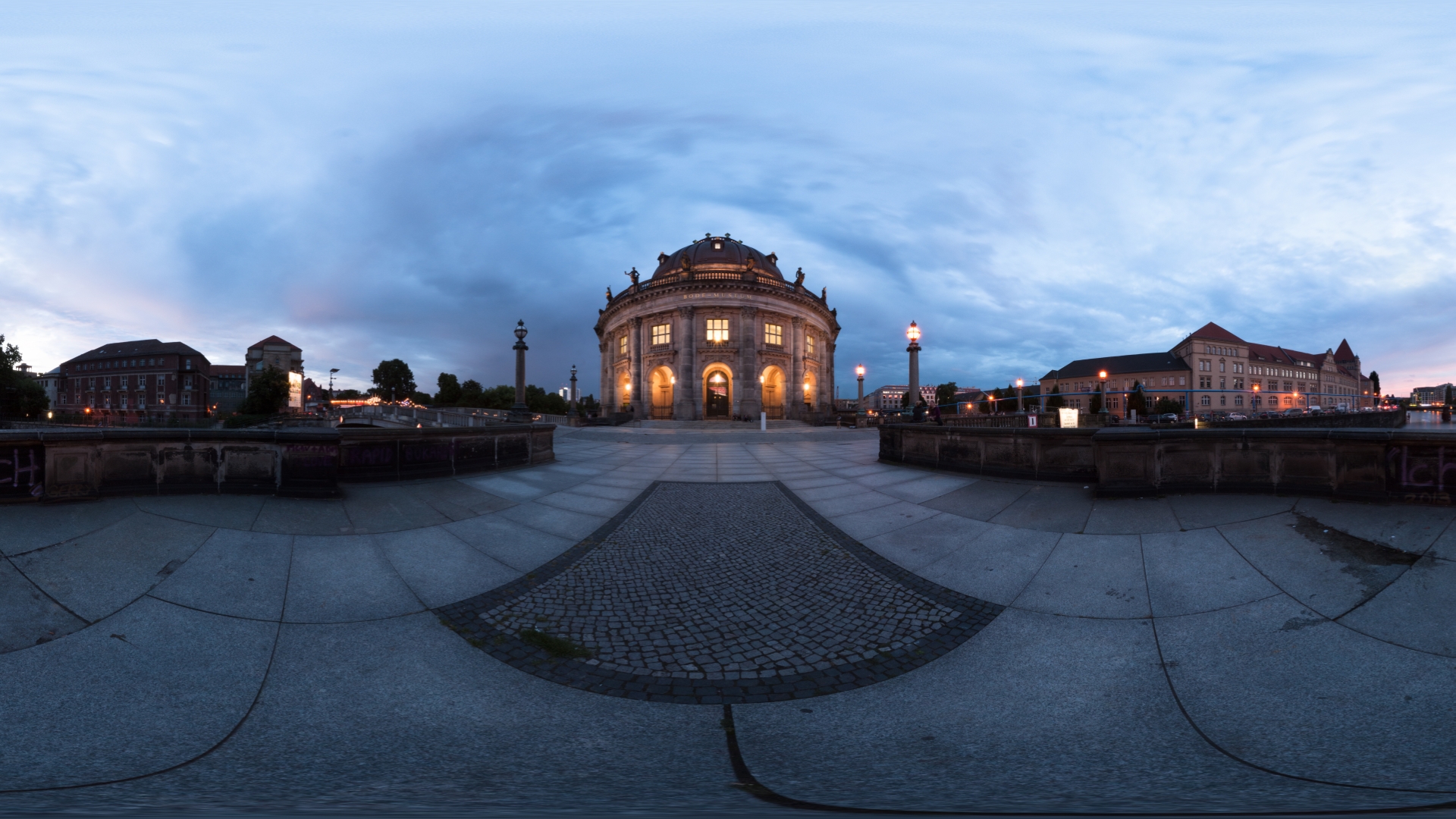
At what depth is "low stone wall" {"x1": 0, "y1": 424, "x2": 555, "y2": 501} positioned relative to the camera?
5.71 metres

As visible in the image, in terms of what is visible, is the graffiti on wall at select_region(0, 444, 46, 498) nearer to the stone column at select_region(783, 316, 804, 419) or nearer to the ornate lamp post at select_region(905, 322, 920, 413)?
the ornate lamp post at select_region(905, 322, 920, 413)

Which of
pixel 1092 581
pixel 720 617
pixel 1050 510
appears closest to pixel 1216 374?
pixel 1050 510

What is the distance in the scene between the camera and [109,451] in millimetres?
6227

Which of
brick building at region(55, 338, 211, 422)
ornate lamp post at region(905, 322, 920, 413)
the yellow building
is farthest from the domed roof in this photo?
brick building at region(55, 338, 211, 422)

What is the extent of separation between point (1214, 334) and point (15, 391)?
16274 cm

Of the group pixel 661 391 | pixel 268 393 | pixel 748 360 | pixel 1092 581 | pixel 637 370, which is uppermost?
pixel 748 360

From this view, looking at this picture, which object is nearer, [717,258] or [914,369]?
[914,369]

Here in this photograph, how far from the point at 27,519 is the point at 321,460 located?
252 cm

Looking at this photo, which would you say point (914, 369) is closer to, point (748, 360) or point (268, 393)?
point (748, 360)

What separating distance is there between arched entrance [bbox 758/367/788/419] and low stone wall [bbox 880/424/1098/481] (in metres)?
34.1

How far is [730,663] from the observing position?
398 centimetres

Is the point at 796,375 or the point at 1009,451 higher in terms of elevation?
the point at 796,375

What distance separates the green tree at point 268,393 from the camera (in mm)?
64938

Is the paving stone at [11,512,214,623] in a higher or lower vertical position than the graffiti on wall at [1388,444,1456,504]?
lower
